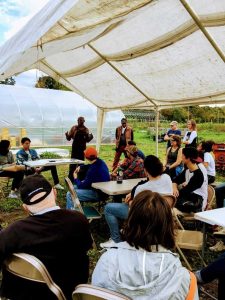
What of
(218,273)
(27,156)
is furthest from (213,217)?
(27,156)

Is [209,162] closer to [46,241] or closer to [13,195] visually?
[13,195]

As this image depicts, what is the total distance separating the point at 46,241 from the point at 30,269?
165mm

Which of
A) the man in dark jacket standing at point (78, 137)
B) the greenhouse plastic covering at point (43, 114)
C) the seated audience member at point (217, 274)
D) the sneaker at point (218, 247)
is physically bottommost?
the sneaker at point (218, 247)

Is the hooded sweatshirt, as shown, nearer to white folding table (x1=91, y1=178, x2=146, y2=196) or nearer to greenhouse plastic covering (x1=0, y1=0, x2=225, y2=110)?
greenhouse plastic covering (x1=0, y1=0, x2=225, y2=110)

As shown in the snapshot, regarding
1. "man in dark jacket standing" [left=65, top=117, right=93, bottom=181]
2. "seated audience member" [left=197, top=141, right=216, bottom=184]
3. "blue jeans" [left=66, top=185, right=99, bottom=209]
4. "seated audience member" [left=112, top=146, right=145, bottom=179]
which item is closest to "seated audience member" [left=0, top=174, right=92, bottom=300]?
"blue jeans" [left=66, top=185, right=99, bottom=209]

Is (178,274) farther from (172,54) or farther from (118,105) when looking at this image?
(118,105)

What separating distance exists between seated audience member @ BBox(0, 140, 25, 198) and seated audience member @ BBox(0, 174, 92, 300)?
15.6ft

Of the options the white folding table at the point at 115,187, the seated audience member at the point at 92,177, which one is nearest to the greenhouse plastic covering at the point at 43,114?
the seated audience member at the point at 92,177

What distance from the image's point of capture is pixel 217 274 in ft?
7.98

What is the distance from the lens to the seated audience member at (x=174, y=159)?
238 inches

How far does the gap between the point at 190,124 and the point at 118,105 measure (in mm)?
2058

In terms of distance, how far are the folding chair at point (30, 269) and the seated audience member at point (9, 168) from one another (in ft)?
16.3

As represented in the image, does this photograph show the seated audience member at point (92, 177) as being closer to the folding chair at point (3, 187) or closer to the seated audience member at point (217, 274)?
the seated audience member at point (217, 274)

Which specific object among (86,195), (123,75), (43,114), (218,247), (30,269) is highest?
(123,75)
